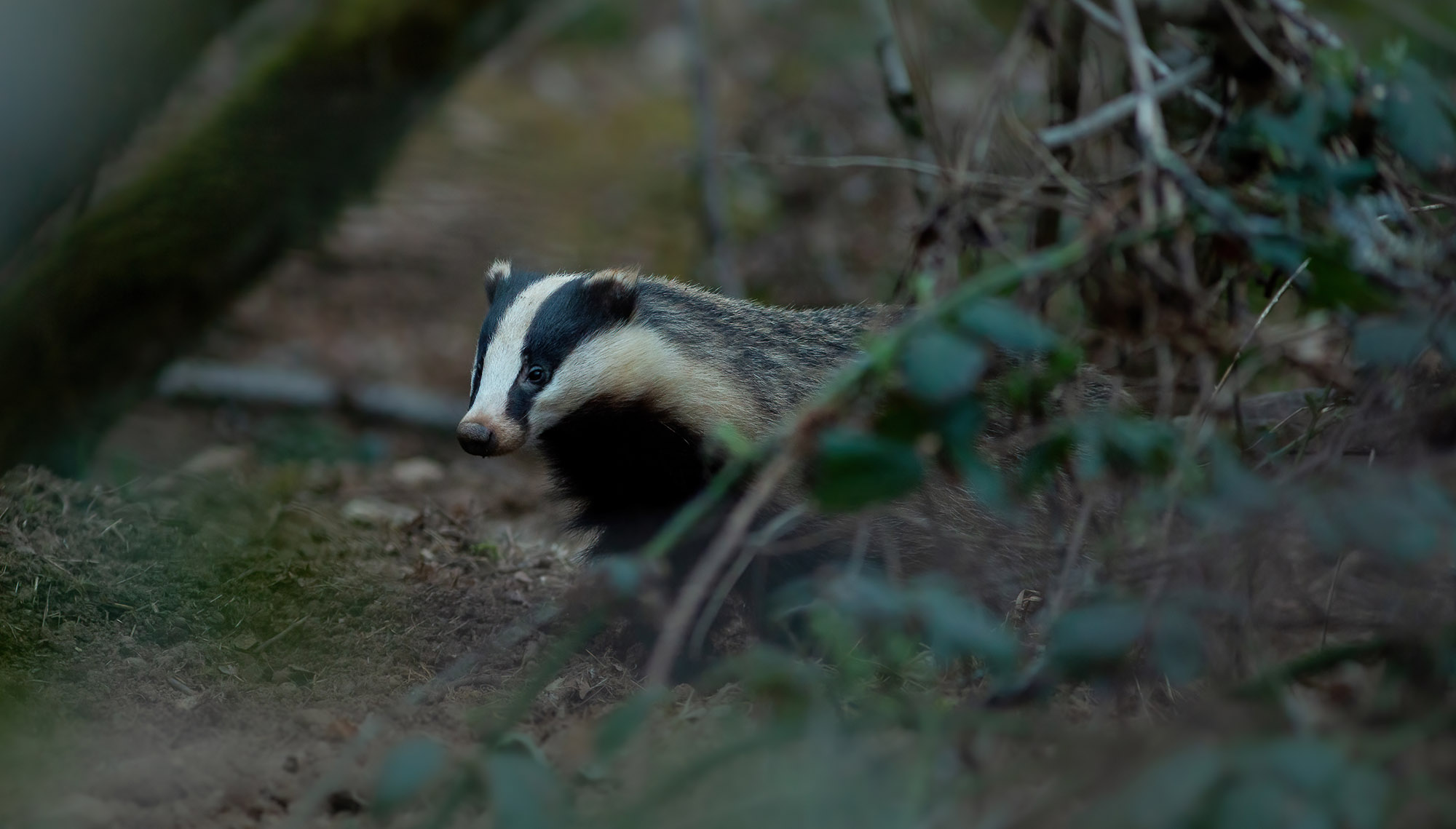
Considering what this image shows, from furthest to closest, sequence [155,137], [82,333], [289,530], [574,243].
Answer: [574,243], [155,137], [82,333], [289,530]

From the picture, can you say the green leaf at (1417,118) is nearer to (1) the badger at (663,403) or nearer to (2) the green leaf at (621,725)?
(1) the badger at (663,403)

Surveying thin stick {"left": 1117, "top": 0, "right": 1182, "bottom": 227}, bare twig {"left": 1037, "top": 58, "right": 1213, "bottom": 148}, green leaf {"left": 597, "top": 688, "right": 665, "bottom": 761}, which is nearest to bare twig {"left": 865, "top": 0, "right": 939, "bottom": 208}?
bare twig {"left": 1037, "top": 58, "right": 1213, "bottom": 148}

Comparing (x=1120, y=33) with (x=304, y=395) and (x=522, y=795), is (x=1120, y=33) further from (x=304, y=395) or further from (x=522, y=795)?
(x=304, y=395)

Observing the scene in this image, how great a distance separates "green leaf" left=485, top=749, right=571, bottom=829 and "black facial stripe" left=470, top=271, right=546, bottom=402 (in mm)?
2051

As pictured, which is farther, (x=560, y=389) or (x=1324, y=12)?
(x=1324, y=12)

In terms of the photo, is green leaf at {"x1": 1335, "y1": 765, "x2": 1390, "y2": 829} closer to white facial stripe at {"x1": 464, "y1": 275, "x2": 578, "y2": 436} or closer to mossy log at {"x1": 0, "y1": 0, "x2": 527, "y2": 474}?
white facial stripe at {"x1": 464, "y1": 275, "x2": 578, "y2": 436}

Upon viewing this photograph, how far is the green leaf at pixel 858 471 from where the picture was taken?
2211 mm

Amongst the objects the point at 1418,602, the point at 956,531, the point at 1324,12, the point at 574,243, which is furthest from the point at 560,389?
the point at 1324,12

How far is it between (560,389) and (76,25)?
214cm

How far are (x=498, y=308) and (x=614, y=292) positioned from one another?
1.30ft

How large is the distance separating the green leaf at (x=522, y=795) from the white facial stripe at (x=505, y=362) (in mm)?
1846

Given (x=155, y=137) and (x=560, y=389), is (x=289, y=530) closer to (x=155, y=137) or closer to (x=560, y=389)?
(x=560, y=389)

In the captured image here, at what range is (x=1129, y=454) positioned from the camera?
2320 millimetres

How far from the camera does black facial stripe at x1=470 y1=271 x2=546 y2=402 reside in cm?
407
